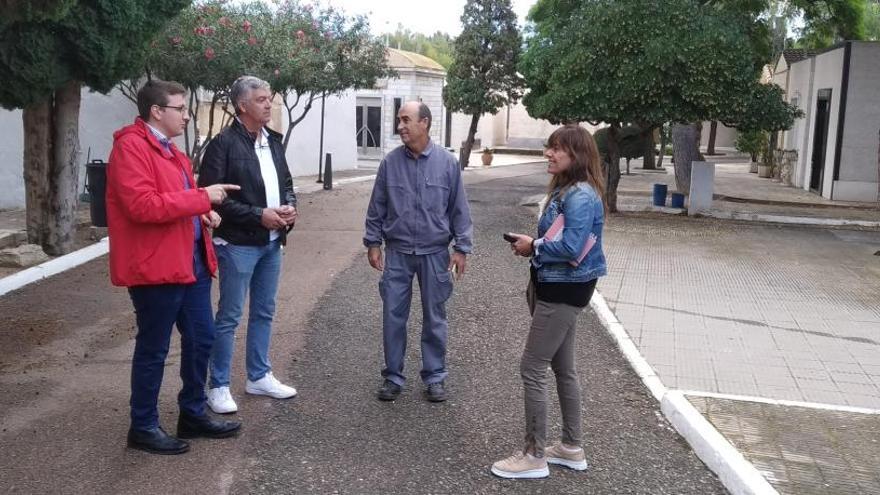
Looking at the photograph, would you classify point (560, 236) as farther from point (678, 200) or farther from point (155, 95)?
point (678, 200)

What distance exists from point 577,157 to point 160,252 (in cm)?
202

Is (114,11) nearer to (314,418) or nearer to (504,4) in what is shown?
(314,418)

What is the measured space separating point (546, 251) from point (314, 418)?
67.7 inches

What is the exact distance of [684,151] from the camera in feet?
61.4

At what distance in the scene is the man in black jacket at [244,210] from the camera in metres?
4.79

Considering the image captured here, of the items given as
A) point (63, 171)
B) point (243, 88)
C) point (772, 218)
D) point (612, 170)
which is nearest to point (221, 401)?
point (243, 88)

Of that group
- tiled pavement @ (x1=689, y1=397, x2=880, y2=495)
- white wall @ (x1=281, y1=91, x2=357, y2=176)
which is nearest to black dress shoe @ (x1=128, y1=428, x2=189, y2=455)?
tiled pavement @ (x1=689, y1=397, x2=880, y2=495)

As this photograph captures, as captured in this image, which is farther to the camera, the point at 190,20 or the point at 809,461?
the point at 190,20

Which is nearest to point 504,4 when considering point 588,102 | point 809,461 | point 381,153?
point 381,153

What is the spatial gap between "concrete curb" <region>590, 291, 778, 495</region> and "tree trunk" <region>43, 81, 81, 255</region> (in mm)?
6863

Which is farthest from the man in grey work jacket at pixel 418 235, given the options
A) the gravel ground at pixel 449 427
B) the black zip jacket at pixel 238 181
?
the black zip jacket at pixel 238 181

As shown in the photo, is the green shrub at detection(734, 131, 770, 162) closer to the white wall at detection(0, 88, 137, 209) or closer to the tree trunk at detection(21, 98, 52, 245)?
the white wall at detection(0, 88, 137, 209)

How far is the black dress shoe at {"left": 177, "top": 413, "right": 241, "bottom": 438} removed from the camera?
180 inches

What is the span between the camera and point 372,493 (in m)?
4.04
